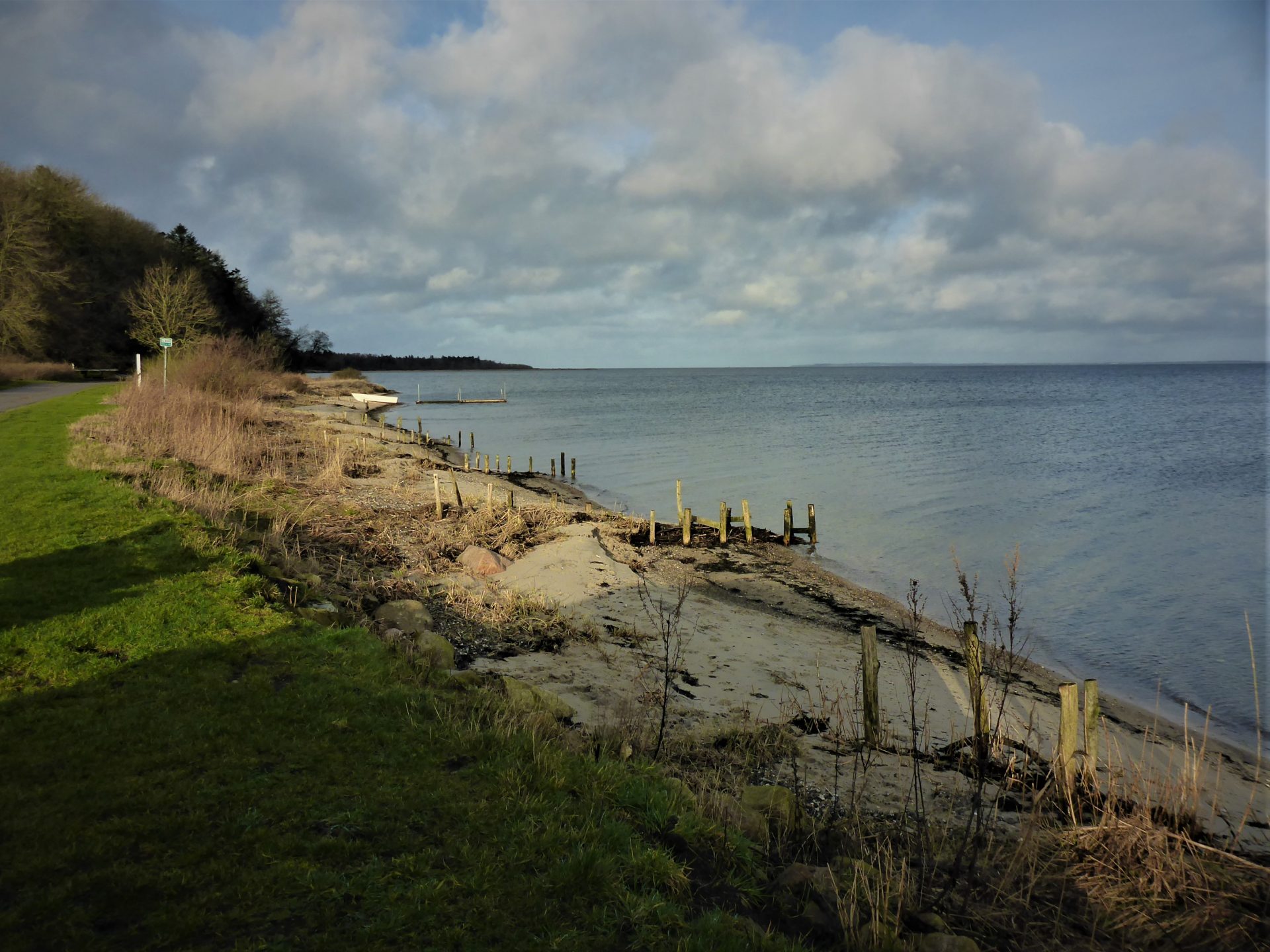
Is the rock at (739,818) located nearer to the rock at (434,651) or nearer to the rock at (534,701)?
the rock at (534,701)

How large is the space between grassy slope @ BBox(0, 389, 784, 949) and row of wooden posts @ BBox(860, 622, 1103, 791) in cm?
413

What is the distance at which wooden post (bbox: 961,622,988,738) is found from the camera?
8.59 meters

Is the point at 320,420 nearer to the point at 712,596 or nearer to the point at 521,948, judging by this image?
the point at 712,596

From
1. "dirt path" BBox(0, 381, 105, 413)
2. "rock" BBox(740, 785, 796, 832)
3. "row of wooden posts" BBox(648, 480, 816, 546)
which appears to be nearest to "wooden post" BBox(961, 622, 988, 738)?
"rock" BBox(740, 785, 796, 832)

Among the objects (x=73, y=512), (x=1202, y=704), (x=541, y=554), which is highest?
(x=73, y=512)

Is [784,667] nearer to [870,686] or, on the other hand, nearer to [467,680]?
[870,686]

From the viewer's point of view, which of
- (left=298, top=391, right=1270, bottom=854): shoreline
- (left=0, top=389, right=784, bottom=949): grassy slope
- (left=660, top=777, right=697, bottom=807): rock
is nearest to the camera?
(left=0, top=389, right=784, bottom=949): grassy slope

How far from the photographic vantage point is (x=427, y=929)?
4.34 metres

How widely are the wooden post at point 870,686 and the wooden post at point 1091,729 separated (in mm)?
2246

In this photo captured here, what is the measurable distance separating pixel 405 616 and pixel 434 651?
1.77m

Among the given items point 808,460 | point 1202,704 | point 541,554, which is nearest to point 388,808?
point 541,554

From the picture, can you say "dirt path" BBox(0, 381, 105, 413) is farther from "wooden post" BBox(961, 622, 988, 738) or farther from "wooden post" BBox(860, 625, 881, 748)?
"wooden post" BBox(961, 622, 988, 738)

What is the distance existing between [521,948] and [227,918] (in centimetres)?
166

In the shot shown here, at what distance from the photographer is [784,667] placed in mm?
12602
